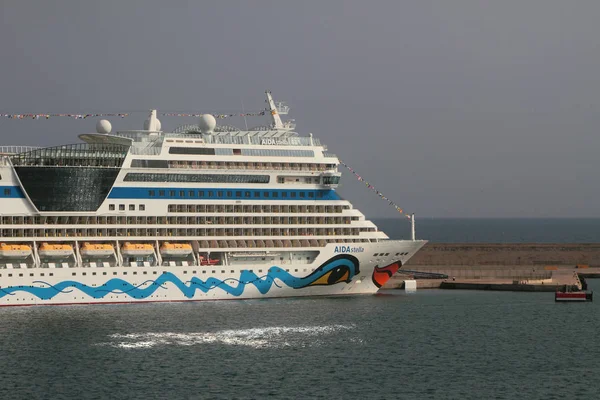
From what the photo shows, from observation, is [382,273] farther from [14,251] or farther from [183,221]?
[14,251]

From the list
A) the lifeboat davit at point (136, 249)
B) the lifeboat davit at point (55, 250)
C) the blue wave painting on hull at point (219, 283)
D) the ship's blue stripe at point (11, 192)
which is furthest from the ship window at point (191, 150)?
the ship's blue stripe at point (11, 192)

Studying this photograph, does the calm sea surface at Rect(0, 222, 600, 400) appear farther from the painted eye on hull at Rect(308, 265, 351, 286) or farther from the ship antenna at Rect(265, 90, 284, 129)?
the ship antenna at Rect(265, 90, 284, 129)

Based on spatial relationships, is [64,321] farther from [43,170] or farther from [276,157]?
[276,157]

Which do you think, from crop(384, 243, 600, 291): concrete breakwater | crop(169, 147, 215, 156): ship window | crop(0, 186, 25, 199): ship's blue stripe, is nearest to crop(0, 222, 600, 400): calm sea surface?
crop(0, 186, 25, 199): ship's blue stripe

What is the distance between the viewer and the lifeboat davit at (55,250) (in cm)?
5662

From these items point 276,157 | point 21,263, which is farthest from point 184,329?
point 276,157

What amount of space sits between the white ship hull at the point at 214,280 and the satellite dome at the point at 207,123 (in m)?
8.33

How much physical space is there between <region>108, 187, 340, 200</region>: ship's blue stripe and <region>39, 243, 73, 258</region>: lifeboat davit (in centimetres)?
379

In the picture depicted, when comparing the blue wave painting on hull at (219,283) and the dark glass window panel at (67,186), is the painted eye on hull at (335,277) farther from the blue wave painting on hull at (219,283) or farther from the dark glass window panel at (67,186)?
the dark glass window panel at (67,186)

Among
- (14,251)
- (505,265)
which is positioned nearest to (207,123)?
(14,251)

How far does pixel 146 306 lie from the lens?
56875 mm

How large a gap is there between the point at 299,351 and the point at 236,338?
3755 millimetres

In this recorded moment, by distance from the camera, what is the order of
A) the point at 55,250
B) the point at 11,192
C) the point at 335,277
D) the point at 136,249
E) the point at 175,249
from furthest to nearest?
the point at 335,277
the point at 175,249
the point at 136,249
the point at 11,192
the point at 55,250

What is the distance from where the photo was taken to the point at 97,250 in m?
57.6
